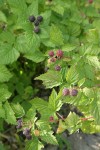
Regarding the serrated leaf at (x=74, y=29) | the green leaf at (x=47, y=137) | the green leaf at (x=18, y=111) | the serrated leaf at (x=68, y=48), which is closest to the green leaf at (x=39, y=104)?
the green leaf at (x=18, y=111)

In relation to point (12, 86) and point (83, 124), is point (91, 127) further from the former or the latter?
point (12, 86)

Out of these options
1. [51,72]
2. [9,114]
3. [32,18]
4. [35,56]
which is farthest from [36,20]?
[9,114]

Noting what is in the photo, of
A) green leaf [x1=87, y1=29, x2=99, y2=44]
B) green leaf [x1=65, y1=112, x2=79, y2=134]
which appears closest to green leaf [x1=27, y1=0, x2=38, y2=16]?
green leaf [x1=87, y1=29, x2=99, y2=44]

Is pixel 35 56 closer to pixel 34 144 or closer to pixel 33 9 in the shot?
pixel 33 9

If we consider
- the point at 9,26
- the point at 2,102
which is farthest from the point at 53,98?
the point at 9,26

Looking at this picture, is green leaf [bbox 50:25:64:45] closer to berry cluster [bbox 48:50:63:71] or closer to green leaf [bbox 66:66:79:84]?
berry cluster [bbox 48:50:63:71]
